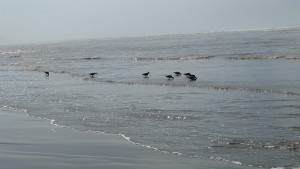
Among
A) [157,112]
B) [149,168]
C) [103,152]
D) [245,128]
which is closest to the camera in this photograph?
[149,168]

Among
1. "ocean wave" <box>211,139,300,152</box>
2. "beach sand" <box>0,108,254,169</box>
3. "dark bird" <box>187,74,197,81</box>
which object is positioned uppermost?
"dark bird" <box>187,74,197,81</box>

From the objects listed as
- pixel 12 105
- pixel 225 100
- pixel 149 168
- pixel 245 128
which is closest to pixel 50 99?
pixel 12 105

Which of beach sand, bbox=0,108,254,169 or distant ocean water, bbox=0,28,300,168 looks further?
distant ocean water, bbox=0,28,300,168

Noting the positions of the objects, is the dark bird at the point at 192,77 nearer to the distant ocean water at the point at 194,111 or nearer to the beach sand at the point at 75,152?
the distant ocean water at the point at 194,111

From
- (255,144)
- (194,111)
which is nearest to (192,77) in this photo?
(194,111)

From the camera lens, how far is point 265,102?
1506 cm

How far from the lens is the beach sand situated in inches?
315

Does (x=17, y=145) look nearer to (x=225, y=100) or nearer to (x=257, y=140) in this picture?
(x=257, y=140)

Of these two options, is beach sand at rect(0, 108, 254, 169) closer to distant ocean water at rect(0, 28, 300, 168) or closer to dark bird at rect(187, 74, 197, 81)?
distant ocean water at rect(0, 28, 300, 168)

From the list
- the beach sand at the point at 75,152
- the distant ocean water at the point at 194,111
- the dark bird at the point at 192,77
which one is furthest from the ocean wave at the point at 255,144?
the dark bird at the point at 192,77

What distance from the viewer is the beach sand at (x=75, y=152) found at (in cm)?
799

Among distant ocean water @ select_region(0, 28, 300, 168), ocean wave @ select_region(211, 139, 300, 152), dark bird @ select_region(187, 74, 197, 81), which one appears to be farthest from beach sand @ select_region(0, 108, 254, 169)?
dark bird @ select_region(187, 74, 197, 81)

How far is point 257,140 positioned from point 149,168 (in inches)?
121

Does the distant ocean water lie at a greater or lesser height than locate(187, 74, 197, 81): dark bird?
lesser
